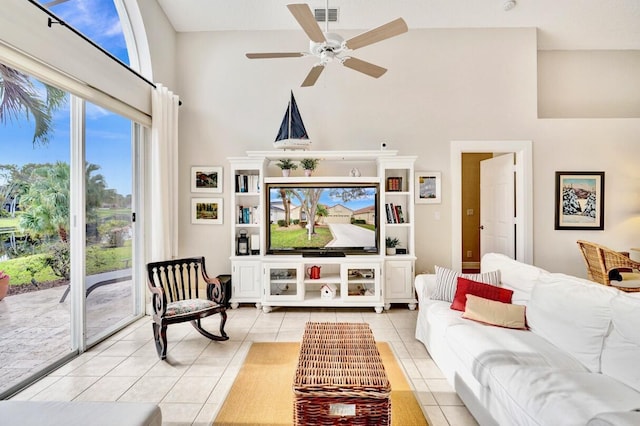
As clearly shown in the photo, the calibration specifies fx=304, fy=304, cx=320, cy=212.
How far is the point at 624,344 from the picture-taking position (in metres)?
1.53

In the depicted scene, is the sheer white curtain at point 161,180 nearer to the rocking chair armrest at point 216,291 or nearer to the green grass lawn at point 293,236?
the rocking chair armrest at point 216,291

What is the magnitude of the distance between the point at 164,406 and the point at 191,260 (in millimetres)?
1432

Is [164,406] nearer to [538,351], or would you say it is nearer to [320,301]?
[320,301]

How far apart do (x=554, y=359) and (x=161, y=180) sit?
3.74 metres

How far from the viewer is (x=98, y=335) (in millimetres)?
2889

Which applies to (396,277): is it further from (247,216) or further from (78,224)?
(78,224)

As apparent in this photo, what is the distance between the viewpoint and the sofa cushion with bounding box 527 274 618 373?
64.7 inches

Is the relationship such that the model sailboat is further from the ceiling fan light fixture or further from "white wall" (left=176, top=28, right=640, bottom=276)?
the ceiling fan light fixture

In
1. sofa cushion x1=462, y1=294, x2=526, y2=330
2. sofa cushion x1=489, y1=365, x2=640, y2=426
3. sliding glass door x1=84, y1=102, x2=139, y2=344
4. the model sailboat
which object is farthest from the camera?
the model sailboat

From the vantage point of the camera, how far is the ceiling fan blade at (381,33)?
1.99 m

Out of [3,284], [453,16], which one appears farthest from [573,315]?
[453,16]

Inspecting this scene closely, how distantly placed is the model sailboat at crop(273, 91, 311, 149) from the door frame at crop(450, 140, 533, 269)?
79.3 inches

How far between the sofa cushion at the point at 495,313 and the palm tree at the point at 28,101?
11.4 feet

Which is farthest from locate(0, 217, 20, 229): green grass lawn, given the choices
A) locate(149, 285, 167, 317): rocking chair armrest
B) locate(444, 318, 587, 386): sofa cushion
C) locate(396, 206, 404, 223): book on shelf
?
locate(396, 206, 404, 223): book on shelf
